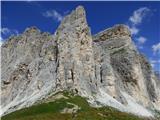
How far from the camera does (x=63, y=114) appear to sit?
112375 mm

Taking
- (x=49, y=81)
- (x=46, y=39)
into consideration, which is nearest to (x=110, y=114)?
(x=49, y=81)

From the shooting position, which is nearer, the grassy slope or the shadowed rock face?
the grassy slope

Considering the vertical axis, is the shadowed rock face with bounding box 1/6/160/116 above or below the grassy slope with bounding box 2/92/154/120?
above

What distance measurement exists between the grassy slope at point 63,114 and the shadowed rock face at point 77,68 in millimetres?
7538

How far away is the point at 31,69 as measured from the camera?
166m

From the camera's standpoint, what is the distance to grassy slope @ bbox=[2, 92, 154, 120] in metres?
107

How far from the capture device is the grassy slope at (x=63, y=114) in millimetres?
107312

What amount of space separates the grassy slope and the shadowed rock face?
7.54 metres

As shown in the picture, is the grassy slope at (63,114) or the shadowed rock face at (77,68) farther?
the shadowed rock face at (77,68)

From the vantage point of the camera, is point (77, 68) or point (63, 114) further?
point (77, 68)

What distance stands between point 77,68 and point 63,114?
32.4 metres

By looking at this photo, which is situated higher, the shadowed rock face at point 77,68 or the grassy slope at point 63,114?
the shadowed rock face at point 77,68

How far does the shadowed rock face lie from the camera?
14275 centimetres

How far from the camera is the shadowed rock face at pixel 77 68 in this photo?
468 feet
